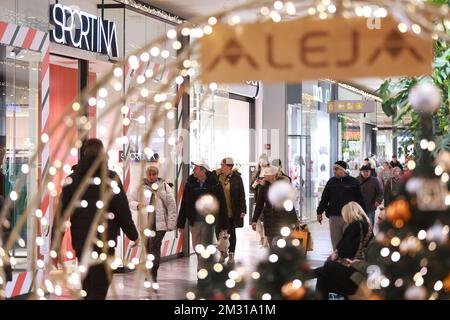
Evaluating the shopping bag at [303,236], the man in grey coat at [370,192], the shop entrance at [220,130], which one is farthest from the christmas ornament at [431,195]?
the man in grey coat at [370,192]

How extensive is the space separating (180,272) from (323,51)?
816 centimetres

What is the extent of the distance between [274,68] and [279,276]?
1130 mm

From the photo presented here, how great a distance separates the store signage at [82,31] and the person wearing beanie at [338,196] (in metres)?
2.87

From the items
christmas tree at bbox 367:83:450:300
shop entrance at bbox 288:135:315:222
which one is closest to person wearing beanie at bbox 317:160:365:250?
christmas tree at bbox 367:83:450:300

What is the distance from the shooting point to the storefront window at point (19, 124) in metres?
8.31

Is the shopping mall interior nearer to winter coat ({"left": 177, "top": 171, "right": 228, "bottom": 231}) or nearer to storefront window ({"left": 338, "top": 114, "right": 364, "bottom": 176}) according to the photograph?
winter coat ({"left": 177, "top": 171, "right": 228, "bottom": 231})

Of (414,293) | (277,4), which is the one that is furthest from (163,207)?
(277,4)

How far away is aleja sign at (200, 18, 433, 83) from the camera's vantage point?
3055mm

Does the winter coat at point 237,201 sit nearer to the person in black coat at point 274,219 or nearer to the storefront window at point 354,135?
the person in black coat at point 274,219

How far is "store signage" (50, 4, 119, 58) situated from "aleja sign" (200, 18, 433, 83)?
6.41 meters

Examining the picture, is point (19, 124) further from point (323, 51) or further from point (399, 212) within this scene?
point (323, 51)

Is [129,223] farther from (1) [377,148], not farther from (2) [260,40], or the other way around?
(1) [377,148]

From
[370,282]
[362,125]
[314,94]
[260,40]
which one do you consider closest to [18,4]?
[370,282]

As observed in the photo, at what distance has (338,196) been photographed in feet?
35.7
